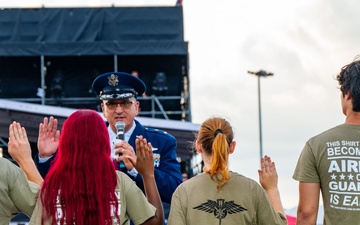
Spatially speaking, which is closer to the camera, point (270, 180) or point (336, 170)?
point (336, 170)

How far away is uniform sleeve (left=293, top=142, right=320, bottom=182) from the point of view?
5512 mm

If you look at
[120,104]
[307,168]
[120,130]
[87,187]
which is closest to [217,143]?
[307,168]

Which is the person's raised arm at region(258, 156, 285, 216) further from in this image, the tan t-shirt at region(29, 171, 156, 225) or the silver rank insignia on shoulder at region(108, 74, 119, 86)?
the silver rank insignia on shoulder at region(108, 74, 119, 86)

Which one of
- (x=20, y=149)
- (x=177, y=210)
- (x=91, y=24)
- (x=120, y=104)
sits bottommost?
(x=177, y=210)

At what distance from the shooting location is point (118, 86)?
651 cm

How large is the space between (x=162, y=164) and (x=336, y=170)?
1.49m

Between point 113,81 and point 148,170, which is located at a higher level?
point 113,81

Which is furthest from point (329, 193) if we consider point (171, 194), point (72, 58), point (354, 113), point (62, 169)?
point (72, 58)

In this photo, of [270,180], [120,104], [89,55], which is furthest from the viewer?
[89,55]

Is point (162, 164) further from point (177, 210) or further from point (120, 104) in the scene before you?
point (177, 210)

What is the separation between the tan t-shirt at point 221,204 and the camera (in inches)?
Result: 216

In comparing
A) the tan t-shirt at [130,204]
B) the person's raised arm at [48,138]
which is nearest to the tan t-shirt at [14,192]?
the tan t-shirt at [130,204]

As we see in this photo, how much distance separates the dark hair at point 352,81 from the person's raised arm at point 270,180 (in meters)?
0.73

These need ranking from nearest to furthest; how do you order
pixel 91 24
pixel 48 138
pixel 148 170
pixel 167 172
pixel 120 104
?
pixel 148 170, pixel 48 138, pixel 167 172, pixel 120 104, pixel 91 24
